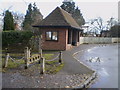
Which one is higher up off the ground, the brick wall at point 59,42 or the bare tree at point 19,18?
the bare tree at point 19,18

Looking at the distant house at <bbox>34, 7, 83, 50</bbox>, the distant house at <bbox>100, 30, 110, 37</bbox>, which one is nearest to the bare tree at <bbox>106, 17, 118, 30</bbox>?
the distant house at <bbox>100, 30, 110, 37</bbox>

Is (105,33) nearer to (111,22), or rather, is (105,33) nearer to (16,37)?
(111,22)

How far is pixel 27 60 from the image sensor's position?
10828 millimetres

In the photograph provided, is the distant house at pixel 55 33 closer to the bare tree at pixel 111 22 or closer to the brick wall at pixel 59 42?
the brick wall at pixel 59 42

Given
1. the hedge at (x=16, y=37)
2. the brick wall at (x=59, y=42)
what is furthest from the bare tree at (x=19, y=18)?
the brick wall at (x=59, y=42)

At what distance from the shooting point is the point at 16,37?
23.0m

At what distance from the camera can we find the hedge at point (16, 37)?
22.6 meters

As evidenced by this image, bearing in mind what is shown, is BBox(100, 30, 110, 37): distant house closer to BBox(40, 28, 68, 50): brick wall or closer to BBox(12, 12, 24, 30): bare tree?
BBox(12, 12, 24, 30): bare tree

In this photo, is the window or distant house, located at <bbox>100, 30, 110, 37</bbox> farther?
distant house, located at <bbox>100, 30, 110, 37</bbox>

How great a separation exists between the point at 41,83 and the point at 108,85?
279 cm

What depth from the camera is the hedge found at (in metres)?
22.6

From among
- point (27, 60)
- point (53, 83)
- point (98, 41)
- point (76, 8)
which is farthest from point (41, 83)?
point (76, 8)

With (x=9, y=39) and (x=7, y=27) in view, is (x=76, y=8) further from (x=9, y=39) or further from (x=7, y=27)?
(x=9, y=39)

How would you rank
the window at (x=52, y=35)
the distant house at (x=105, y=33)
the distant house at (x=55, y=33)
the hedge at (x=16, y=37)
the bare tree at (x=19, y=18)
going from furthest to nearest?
the distant house at (x=105, y=33) → the bare tree at (x=19, y=18) → the window at (x=52, y=35) → the distant house at (x=55, y=33) → the hedge at (x=16, y=37)
